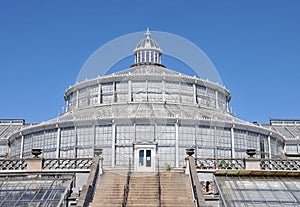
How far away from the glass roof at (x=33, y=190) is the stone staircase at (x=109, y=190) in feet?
5.13

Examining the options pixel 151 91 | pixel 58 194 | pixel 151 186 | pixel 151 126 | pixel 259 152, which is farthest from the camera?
pixel 151 91

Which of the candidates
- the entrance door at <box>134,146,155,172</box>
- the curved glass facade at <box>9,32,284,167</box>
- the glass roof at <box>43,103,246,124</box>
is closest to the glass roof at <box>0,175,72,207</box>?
the entrance door at <box>134,146,155,172</box>

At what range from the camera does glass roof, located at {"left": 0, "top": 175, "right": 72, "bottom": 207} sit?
21.6 metres

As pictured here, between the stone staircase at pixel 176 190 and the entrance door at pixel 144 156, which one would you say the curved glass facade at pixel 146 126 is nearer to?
the entrance door at pixel 144 156

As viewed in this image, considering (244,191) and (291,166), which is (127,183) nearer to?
(244,191)

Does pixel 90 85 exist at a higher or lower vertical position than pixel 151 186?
higher

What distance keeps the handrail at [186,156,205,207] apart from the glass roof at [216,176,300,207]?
1.15 metres

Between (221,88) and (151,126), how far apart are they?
1399cm

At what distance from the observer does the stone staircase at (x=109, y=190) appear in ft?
73.7

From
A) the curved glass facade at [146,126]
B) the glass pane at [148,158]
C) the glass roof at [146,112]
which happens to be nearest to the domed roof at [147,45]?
the curved glass facade at [146,126]

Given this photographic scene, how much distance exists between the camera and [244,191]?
22922 mm

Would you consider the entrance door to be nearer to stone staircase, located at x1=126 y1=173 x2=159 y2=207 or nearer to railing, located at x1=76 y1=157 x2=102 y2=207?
stone staircase, located at x1=126 y1=173 x2=159 y2=207

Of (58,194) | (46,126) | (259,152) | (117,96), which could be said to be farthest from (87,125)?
(58,194)

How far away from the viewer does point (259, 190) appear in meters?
23.1
